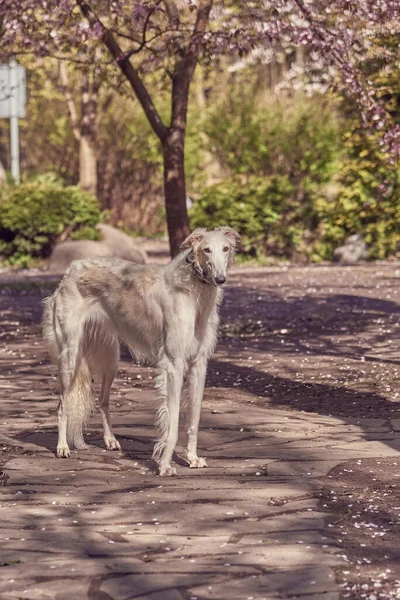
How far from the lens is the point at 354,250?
74.2 feet

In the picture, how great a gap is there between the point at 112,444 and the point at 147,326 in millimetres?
880

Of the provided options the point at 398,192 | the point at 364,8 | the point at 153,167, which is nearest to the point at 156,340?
the point at 364,8

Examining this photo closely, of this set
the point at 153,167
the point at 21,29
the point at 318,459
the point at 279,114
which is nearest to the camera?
the point at 318,459

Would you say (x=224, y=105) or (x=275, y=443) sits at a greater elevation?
(x=224, y=105)

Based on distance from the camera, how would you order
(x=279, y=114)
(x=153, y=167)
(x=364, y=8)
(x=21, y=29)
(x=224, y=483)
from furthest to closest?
(x=153, y=167), (x=279, y=114), (x=21, y=29), (x=364, y=8), (x=224, y=483)

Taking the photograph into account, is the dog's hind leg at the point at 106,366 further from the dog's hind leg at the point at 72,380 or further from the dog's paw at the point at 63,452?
the dog's paw at the point at 63,452

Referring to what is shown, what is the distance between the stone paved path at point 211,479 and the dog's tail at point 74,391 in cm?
19

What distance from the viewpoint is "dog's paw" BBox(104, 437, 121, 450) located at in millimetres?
7813

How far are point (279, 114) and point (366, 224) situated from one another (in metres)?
3.51

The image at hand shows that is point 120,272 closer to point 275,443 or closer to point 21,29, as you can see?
point 275,443

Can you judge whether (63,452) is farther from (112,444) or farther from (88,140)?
(88,140)

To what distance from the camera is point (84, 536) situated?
5.67 metres

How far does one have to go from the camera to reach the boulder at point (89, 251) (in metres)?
21.4

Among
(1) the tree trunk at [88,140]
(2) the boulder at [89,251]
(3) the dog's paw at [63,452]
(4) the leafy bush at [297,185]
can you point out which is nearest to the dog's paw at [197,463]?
(3) the dog's paw at [63,452]
